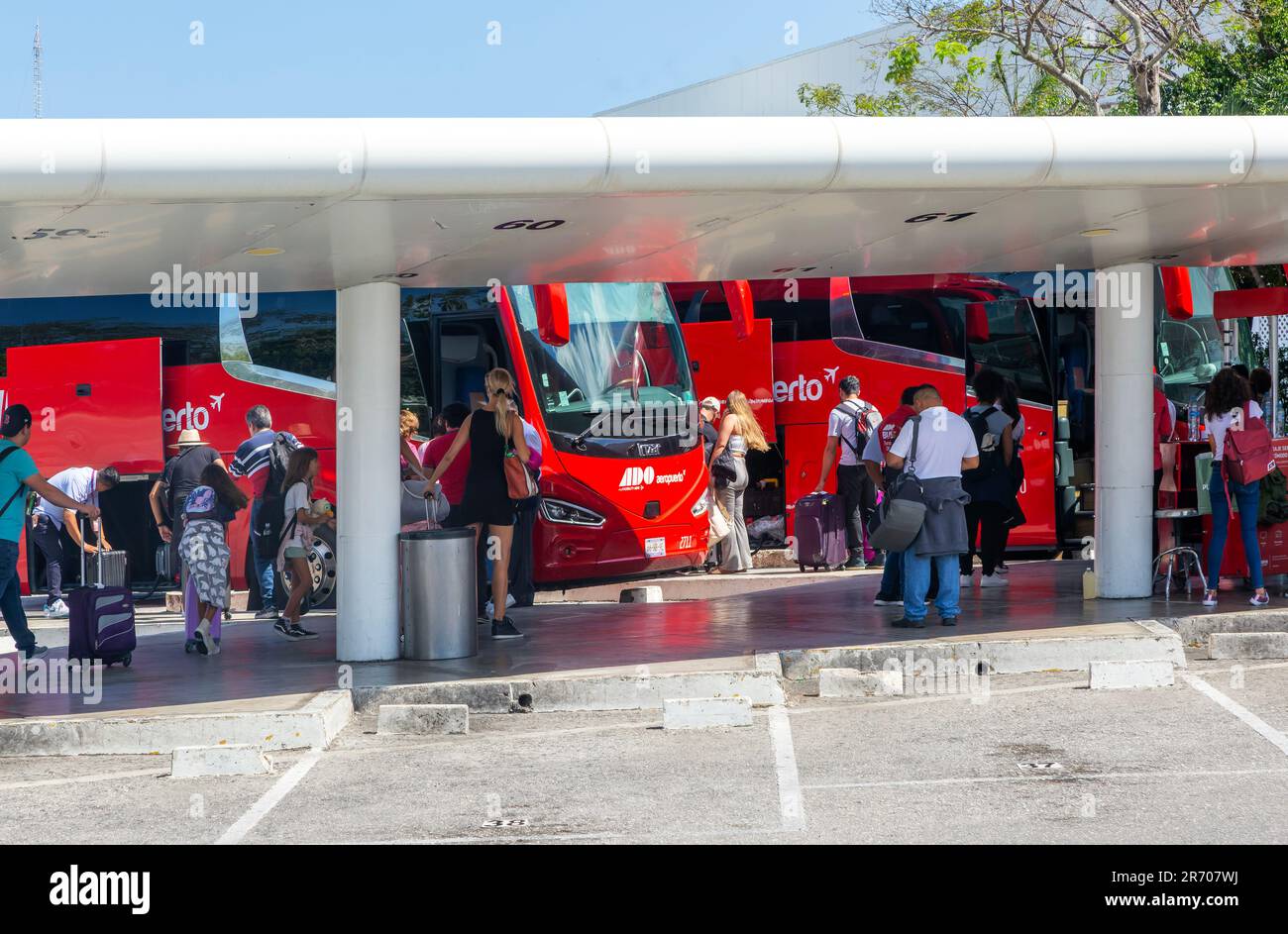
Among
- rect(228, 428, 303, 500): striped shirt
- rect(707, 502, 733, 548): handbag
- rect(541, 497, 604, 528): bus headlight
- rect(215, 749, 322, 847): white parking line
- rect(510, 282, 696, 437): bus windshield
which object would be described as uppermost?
rect(510, 282, 696, 437): bus windshield

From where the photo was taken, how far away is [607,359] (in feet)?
48.3

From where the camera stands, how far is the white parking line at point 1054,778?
266 inches

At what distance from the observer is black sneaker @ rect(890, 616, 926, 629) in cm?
1073

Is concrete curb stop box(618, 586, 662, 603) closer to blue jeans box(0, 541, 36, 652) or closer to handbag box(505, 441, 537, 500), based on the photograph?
handbag box(505, 441, 537, 500)

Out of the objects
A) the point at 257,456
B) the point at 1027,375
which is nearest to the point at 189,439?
the point at 257,456

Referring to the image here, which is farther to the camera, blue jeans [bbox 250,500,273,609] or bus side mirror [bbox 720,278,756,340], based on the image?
bus side mirror [bbox 720,278,756,340]

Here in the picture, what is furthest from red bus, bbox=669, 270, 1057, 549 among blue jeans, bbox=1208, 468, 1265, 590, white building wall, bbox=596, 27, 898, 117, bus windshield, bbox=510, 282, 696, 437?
white building wall, bbox=596, 27, 898, 117

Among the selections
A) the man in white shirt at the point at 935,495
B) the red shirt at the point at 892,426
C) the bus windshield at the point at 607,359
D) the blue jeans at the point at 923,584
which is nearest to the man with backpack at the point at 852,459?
the red shirt at the point at 892,426

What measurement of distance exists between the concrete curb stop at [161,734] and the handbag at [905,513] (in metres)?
4.19

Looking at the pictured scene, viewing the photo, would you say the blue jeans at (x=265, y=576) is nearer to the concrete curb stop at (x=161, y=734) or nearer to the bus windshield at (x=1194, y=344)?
the concrete curb stop at (x=161, y=734)

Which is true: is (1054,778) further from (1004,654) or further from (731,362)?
(731,362)

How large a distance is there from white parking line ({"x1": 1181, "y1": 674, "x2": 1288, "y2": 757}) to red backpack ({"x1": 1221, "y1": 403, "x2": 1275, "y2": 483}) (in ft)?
7.78

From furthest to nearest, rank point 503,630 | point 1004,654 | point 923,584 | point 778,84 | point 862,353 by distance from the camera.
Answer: point 778,84
point 862,353
point 503,630
point 923,584
point 1004,654

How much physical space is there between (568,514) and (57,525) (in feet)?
15.8
